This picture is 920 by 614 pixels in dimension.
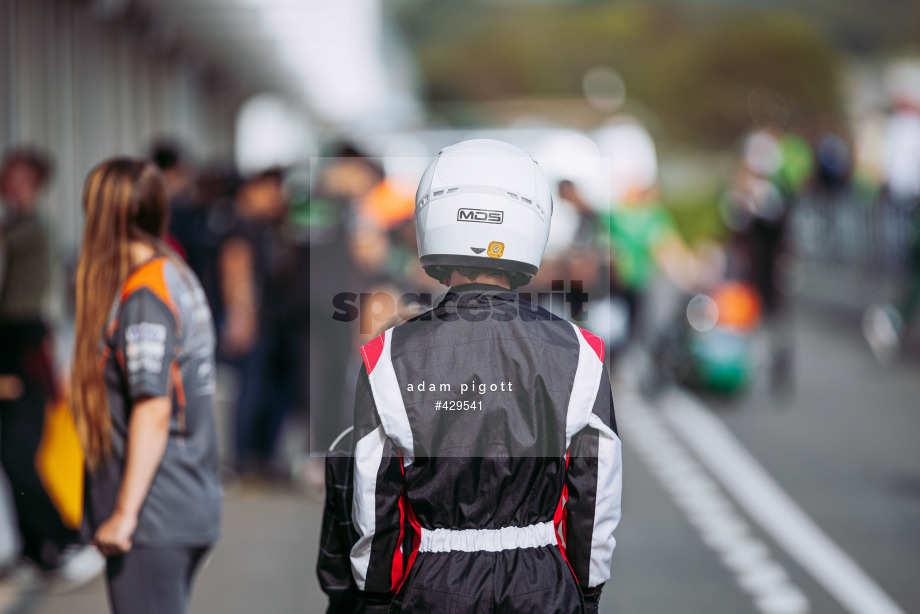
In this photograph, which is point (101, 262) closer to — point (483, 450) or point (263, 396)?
point (483, 450)

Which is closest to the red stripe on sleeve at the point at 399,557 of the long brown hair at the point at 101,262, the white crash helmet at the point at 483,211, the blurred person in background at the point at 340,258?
the white crash helmet at the point at 483,211

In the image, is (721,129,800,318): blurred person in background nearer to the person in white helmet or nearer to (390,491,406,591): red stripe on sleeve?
the person in white helmet

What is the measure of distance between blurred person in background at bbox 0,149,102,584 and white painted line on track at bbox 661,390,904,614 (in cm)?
381

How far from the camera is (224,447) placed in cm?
913

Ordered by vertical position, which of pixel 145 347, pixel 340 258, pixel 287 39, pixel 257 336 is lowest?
pixel 257 336

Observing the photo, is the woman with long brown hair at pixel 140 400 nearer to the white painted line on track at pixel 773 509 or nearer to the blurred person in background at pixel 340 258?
the white painted line on track at pixel 773 509

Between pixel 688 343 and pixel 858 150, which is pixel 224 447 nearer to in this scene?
pixel 688 343

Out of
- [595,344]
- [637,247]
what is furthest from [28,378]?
[637,247]

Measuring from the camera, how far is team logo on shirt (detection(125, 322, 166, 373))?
345cm

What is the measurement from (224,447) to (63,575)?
317cm

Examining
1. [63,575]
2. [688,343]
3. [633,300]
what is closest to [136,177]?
[63,575]

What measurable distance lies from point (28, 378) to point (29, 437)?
301mm

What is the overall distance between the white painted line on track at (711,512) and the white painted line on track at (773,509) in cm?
13

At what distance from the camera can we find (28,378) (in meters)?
6.00
